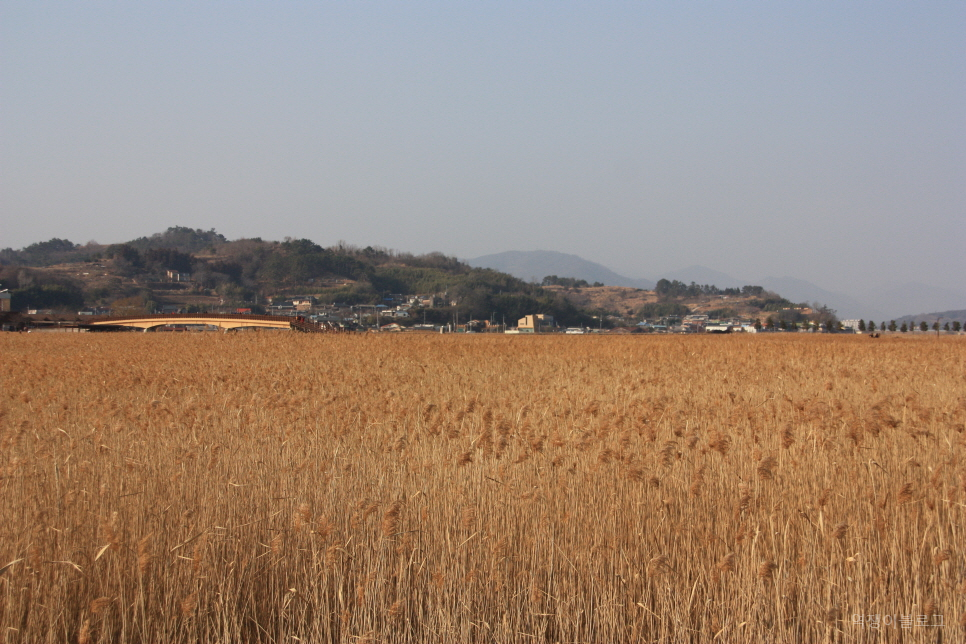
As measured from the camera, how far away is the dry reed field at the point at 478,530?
14.3 feet

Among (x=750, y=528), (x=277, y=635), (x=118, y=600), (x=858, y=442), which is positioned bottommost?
(x=277, y=635)

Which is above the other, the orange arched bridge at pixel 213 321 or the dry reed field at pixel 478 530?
the orange arched bridge at pixel 213 321

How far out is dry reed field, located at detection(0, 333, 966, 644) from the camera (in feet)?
14.3

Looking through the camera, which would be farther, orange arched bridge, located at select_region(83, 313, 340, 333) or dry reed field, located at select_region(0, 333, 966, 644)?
orange arched bridge, located at select_region(83, 313, 340, 333)

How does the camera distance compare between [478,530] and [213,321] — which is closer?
[478,530]

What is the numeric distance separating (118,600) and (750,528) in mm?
4290

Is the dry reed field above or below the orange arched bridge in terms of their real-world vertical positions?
below

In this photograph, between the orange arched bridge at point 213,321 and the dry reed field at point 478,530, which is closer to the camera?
the dry reed field at point 478,530

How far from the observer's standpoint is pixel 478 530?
17.0 feet

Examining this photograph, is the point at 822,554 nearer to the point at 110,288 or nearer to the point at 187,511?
the point at 187,511

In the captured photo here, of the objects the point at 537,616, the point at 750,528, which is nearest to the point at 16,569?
the point at 537,616

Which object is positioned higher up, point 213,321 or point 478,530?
point 213,321

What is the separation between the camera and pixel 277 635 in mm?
4652

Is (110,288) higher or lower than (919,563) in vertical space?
higher
